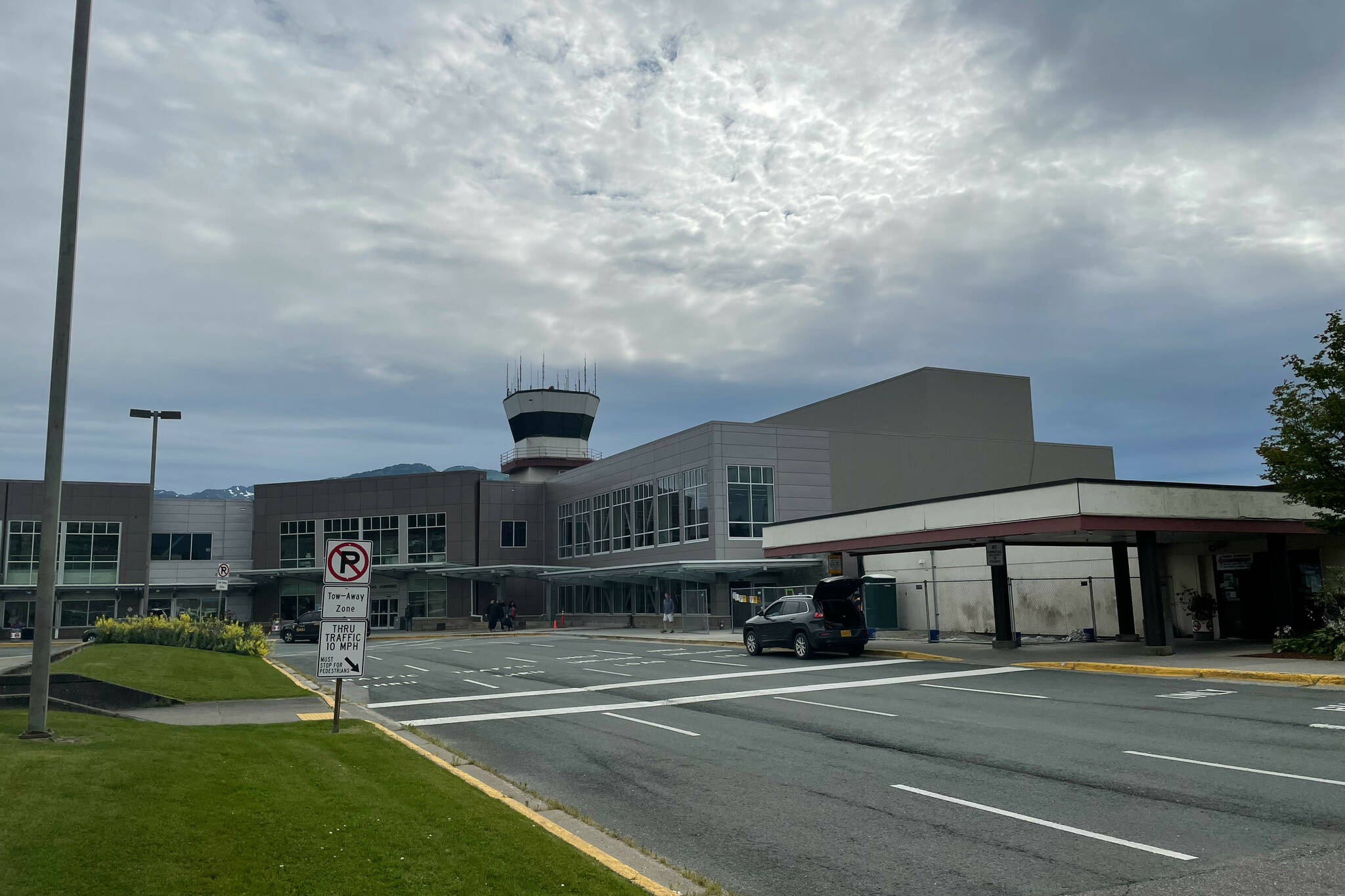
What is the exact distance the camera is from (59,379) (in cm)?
1088

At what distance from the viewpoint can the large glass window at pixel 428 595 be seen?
63938mm

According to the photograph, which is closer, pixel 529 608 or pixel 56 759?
pixel 56 759

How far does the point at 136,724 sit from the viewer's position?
1156 centimetres

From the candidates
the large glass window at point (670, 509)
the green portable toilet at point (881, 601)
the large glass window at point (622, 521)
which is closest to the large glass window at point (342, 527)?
the large glass window at point (622, 521)

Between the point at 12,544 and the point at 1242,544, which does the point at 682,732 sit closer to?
the point at 1242,544

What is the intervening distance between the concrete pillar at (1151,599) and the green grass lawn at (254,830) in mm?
18671

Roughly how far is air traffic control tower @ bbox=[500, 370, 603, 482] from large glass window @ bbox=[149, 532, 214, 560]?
71.3 feet

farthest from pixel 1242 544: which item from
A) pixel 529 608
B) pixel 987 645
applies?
pixel 529 608

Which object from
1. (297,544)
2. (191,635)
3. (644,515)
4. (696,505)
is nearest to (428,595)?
(297,544)

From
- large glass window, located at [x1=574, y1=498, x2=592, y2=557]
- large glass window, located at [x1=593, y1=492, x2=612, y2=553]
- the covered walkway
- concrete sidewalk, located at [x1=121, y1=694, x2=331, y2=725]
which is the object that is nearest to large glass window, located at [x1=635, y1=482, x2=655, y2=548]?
large glass window, located at [x1=593, y1=492, x2=612, y2=553]

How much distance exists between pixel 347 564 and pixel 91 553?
60032 mm

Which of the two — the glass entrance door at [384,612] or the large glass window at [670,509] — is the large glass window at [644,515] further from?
the glass entrance door at [384,612]

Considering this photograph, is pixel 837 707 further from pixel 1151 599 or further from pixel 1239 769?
pixel 1151 599

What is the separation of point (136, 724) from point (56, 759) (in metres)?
3.46
